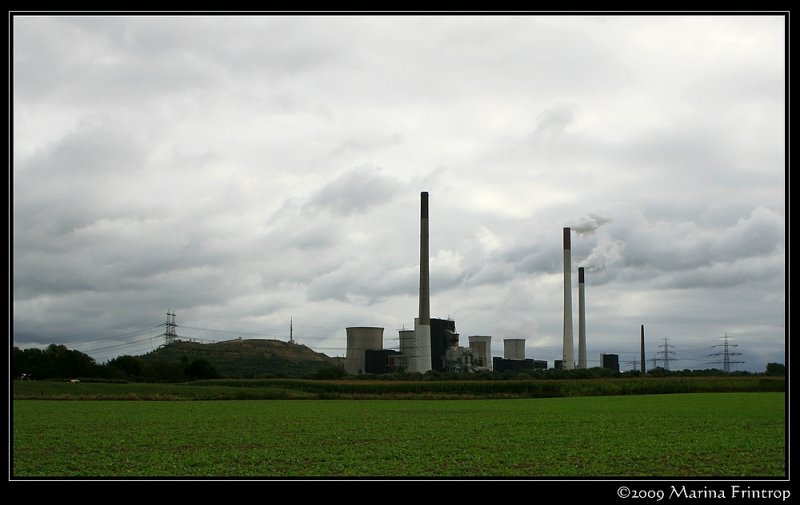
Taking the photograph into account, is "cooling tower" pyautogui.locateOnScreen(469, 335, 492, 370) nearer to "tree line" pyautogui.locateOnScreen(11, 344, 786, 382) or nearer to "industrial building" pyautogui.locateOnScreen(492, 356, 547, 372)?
"industrial building" pyautogui.locateOnScreen(492, 356, 547, 372)

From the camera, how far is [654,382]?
71.5 meters

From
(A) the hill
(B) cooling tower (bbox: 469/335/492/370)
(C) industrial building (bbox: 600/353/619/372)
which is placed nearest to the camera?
(B) cooling tower (bbox: 469/335/492/370)

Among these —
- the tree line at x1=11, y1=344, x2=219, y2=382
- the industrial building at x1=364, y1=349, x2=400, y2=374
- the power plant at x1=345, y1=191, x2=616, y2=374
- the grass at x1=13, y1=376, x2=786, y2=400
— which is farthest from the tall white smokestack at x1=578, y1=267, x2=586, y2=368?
the tree line at x1=11, y1=344, x2=219, y2=382

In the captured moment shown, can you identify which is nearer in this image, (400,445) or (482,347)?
(400,445)

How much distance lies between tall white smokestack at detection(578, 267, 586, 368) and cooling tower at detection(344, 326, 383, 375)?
27492mm

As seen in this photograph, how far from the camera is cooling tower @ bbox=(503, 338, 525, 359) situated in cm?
12600

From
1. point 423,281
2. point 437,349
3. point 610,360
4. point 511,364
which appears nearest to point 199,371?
point 437,349

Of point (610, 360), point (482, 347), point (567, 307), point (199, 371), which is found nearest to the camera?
point (567, 307)

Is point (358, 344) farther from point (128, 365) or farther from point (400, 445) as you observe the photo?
point (400, 445)

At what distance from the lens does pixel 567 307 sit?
101000 millimetres

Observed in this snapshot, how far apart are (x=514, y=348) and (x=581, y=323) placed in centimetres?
2074

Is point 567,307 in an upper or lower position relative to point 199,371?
upper
